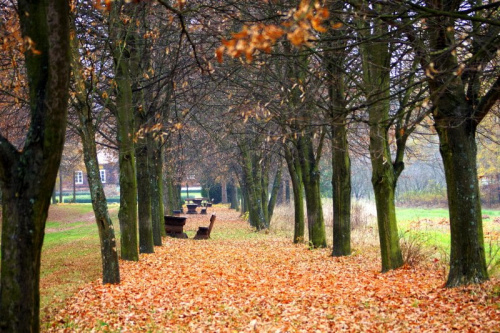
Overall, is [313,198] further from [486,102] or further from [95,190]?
[486,102]

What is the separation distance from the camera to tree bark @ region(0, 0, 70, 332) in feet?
17.1

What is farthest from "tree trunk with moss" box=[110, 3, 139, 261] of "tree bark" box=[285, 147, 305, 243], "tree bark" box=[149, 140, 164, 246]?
"tree bark" box=[285, 147, 305, 243]

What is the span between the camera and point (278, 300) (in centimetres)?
896

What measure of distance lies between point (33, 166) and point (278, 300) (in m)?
5.14

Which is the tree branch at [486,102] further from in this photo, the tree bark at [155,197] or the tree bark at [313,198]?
the tree bark at [155,197]

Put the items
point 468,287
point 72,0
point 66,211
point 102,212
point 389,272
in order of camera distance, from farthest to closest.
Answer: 1. point 66,211
2. point 389,272
3. point 102,212
4. point 72,0
5. point 468,287

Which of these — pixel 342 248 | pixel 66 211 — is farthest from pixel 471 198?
pixel 66 211

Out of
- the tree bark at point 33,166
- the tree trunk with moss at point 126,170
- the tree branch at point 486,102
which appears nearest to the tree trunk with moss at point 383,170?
the tree branch at point 486,102

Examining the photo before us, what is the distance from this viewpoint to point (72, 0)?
909 centimetres

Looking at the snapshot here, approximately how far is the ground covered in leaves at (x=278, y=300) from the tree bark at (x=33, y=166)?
2.32m

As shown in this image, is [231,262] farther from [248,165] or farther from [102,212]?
[248,165]

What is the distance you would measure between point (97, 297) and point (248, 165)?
17717 mm

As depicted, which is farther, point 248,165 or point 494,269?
point 248,165

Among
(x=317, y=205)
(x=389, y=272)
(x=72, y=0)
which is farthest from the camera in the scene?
(x=317, y=205)
